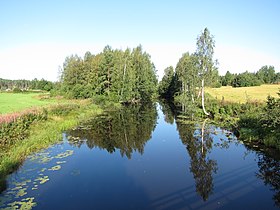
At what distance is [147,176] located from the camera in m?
13.8

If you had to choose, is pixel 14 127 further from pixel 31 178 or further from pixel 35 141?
pixel 31 178

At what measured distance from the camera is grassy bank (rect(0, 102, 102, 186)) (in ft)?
47.1

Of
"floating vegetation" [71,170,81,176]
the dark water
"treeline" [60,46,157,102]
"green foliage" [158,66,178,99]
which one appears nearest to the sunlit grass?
the dark water

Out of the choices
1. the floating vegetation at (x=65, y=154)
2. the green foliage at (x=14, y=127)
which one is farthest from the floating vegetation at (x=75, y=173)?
the green foliage at (x=14, y=127)

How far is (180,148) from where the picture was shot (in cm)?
2016

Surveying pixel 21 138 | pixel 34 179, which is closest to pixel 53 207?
pixel 34 179

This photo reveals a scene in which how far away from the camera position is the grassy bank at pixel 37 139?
1436 centimetres

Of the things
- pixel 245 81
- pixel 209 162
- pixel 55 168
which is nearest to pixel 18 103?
pixel 55 168

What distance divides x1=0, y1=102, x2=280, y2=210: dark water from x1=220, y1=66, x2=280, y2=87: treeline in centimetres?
9936

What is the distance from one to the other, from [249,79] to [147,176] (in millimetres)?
112883

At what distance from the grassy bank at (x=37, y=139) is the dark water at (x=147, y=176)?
2.19 feet

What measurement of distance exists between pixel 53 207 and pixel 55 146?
1052 centimetres

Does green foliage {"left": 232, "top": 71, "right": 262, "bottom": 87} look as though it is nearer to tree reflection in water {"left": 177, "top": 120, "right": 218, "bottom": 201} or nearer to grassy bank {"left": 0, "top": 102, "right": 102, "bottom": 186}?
tree reflection in water {"left": 177, "top": 120, "right": 218, "bottom": 201}

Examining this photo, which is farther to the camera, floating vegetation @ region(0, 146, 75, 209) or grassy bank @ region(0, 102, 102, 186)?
grassy bank @ region(0, 102, 102, 186)
